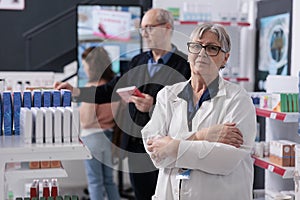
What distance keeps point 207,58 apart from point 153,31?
0.68 meters

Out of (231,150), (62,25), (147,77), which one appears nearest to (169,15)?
(147,77)

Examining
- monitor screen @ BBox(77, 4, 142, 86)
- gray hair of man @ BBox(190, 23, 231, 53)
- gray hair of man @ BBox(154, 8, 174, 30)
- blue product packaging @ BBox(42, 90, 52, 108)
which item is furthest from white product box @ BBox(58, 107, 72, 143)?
monitor screen @ BBox(77, 4, 142, 86)

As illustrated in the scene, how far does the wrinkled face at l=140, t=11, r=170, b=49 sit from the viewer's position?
3.05 meters

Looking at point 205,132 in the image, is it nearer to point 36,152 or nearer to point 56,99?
point 36,152

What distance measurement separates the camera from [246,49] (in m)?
5.84

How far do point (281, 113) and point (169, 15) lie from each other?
1209mm

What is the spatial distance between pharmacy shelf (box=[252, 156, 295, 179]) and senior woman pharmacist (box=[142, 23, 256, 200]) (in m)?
1.32

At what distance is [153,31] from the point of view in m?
3.04

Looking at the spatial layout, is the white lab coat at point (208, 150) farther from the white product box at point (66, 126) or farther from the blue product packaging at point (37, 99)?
the blue product packaging at point (37, 99)

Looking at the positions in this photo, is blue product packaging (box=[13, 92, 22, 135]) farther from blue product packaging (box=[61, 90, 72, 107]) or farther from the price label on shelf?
the price label on shelf

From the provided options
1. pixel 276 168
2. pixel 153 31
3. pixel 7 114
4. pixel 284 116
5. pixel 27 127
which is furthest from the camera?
pixel 276 168

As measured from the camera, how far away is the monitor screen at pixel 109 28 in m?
6.49

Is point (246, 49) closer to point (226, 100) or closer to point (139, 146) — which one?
point (139, 146)

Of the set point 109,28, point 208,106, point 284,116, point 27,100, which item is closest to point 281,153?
point 284,116
